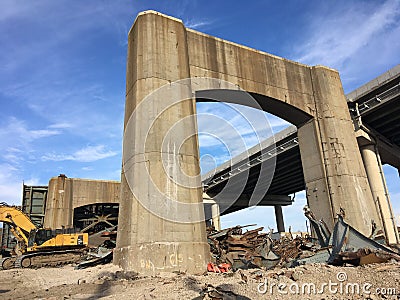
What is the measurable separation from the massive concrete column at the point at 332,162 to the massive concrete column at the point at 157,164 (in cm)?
760

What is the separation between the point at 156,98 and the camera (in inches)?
495

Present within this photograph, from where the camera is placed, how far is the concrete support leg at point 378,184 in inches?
950

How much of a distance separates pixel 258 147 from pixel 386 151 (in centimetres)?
1130

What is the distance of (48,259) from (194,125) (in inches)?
553

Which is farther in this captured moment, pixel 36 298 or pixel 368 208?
pixel 368 208

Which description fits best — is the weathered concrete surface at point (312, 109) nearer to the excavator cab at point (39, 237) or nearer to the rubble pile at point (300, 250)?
the rubble pile at point (300, 250)

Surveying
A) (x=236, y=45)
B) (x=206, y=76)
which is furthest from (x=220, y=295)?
(x=236, y=45)

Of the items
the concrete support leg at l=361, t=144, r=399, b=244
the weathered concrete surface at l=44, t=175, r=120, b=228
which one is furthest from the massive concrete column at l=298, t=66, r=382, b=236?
the weathered concrete surface at l=44, t=175, r=120, b=228

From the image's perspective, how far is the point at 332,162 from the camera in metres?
16.8

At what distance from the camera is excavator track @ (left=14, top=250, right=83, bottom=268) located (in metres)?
19.5

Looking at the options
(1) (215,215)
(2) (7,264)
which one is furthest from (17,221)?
(1) (215,215)

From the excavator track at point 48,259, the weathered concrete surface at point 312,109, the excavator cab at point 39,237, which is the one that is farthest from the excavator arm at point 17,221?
the weathered concrete surface at point 312,109

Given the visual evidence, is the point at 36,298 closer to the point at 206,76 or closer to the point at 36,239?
the point at 206,76

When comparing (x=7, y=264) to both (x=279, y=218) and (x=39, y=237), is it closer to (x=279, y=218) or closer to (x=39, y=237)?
(x=39, y=237)
